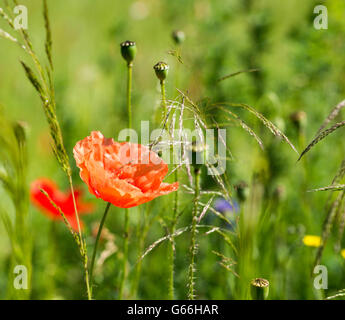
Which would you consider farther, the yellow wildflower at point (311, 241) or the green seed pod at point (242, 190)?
the yellow wildflower at point (311, 241)

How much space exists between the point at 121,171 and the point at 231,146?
3.25 feet

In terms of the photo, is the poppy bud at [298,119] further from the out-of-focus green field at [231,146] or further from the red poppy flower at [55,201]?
the red poppy flower at [55,201]

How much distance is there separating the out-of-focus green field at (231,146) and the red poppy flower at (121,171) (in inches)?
8.7

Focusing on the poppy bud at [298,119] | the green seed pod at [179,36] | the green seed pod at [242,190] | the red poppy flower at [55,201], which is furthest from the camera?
the red poppy flower at [55,201]

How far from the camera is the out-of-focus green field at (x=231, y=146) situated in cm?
138

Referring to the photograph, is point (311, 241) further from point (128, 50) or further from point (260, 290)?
point (128, 50)

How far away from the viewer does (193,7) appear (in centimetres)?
252

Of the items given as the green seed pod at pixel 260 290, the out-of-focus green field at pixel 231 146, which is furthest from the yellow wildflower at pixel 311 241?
the green seed pod at pixel 260 290

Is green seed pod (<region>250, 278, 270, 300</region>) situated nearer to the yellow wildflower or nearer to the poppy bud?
the yellow wildflower

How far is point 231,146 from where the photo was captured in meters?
1.86

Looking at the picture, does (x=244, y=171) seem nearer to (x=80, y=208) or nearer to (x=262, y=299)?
(x=80, y=208)

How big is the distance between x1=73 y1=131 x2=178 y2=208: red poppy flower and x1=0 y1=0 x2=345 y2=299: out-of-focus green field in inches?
8.7

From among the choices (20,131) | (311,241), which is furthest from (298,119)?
(20,131)

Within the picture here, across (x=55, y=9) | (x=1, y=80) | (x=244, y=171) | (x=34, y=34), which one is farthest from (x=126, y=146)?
(x=55, y=9)
